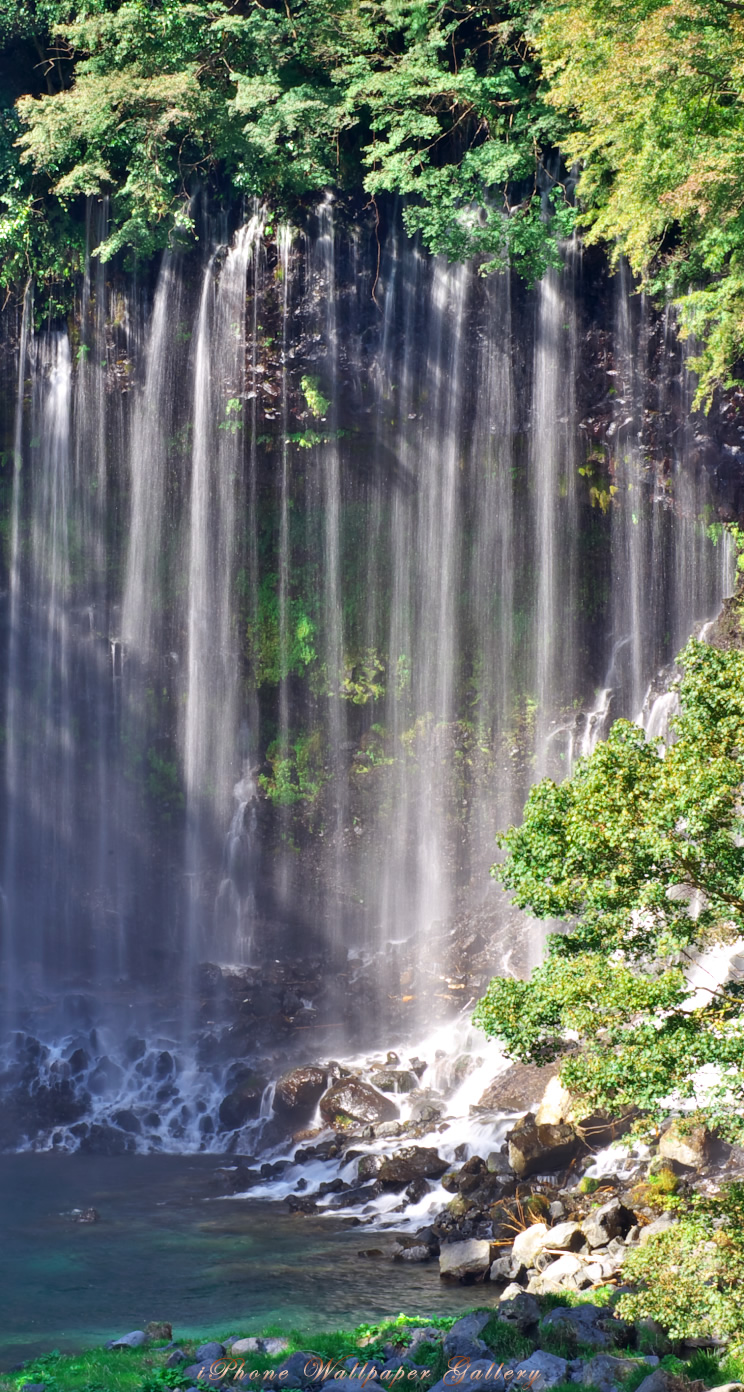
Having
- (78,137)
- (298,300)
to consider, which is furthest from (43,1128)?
(78,137)

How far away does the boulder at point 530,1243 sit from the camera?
10516 mm

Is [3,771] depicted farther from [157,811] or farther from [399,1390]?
[399,1390]

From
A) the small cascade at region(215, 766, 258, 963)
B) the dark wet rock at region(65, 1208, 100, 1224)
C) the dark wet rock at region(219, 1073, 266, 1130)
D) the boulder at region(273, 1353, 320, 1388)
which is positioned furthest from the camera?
the small cascade at region(215, 766, 258, 963)

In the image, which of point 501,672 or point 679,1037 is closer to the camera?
point 679,1037

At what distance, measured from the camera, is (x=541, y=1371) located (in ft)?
24.6

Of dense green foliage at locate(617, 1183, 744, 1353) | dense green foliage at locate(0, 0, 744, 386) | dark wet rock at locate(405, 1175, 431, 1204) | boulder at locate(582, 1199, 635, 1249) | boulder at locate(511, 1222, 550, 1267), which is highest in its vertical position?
dense green foliage at locate(0, 0, 744, 386)

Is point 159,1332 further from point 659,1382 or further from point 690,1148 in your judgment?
point 690,1148

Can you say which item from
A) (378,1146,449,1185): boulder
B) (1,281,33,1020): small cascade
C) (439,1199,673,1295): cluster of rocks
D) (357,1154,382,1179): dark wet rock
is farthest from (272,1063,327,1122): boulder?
(1,281,33,1020): small cascade

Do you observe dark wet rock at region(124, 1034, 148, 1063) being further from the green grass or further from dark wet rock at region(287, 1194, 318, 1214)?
the green grass

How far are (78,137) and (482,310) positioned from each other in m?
8.32

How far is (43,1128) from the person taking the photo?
17.3 metres

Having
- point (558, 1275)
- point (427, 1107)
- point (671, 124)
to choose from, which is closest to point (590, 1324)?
point (558, 1275)

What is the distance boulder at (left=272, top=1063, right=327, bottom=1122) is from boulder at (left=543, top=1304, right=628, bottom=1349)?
8.44 meters

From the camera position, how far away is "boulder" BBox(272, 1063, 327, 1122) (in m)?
16.6
